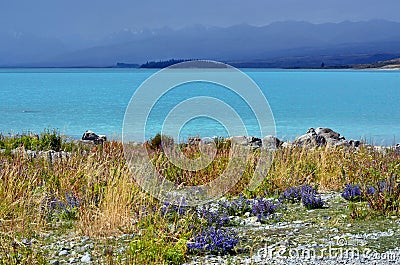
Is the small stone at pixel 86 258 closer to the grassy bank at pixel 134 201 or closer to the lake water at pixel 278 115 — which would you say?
the grassy bank at pixel 134 201

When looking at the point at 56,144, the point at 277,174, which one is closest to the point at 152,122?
the point at 56,144

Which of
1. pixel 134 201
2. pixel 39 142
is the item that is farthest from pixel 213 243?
pixel 39 142

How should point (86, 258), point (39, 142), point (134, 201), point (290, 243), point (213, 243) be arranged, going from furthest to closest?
1. point (39, 142)
2. point (134, 201)
3. point (290, 243)
4. point (213, 243)
5. point (86, 258)

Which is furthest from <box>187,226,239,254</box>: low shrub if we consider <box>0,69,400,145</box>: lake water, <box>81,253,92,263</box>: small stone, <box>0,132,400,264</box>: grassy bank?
<box>0,69,400,145</box>: lake water

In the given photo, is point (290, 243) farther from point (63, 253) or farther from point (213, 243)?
point (63, 253)

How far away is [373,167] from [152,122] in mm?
33300

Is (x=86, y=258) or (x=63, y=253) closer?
(x=86, y=258)

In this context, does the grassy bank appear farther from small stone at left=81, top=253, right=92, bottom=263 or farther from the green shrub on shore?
the green shrub on shore

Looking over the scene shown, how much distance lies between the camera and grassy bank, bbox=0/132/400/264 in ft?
20.3

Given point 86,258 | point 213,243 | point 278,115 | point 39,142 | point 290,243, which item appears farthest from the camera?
point 278,115

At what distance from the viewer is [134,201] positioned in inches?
313

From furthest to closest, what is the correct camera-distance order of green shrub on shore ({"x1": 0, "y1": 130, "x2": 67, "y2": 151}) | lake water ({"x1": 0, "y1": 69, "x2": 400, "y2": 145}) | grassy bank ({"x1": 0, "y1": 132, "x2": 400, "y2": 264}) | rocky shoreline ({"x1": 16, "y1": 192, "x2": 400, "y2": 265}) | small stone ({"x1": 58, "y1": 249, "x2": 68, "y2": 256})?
lake water ({"x1": 0, "y1": 69, "x2": 400, "y2": 145}), green shrub on shore ({"x1": 0, "y1": 130, "x2": 67, "y2": 151}), small stone ({"x1": 58, "y1": 249, "x2": 68, "y2": 256}), grassy bank ({"x1": 0, "y1": 132, "x2": 400, "y2": 264}), rocky shoreline ({"x1": 16, "y1": 192, "x2": 400, "y2": 265})

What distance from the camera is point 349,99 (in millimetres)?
61812

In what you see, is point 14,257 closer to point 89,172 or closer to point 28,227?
point 28,227
